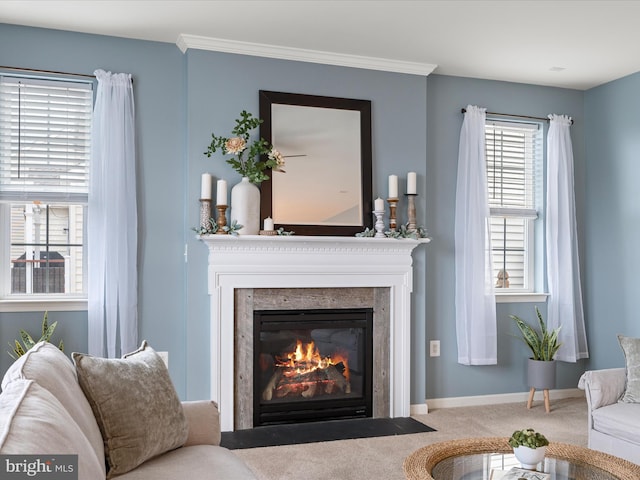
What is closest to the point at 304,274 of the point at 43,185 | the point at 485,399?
the point at 43,185

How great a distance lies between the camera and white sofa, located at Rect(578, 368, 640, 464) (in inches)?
129

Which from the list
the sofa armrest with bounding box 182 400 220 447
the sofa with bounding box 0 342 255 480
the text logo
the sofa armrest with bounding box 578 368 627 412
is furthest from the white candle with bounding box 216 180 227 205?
the text logo

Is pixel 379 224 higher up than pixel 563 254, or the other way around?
pixel 379 224

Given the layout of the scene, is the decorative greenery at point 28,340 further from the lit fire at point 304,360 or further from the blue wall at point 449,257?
the blue wall at point 449,257

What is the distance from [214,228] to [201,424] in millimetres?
1851

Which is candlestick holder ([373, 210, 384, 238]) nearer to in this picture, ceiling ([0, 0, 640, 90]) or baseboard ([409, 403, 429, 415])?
ceiling ([0, 0, 640, 90])

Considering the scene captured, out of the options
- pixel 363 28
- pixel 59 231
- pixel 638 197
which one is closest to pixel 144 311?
pixel 59 231

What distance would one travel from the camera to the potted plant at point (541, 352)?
16.0 ft

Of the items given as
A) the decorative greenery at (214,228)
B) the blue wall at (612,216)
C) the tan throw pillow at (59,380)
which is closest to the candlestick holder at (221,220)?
the decorative greenery at (214,228)

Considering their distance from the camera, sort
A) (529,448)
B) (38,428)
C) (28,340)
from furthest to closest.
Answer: (28,340)
(529,448)
(38,428)

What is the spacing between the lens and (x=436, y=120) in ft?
16.6

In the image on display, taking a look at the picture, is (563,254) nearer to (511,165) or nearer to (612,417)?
(511,165)

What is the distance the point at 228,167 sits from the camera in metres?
4.37

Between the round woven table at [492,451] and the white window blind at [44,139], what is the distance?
279 centimetres
